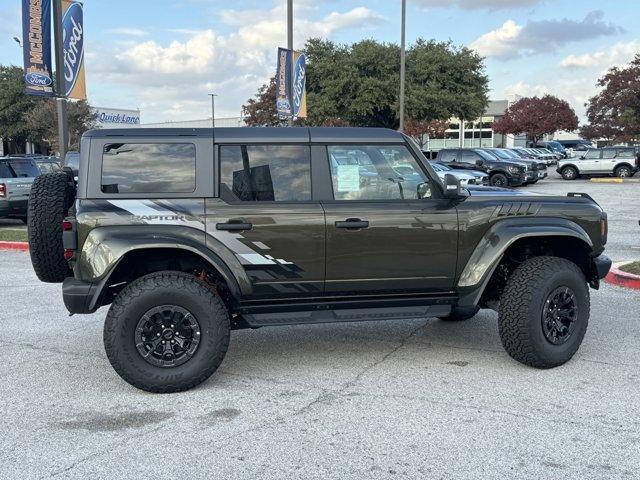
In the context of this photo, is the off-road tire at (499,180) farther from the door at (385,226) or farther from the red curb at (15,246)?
the door at (385,226)

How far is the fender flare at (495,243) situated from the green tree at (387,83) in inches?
1275

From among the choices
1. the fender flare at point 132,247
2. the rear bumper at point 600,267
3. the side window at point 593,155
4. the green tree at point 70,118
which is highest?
the green tree at point 70,118

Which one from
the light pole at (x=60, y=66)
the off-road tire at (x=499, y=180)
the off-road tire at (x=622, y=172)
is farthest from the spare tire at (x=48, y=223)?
the off-road tire at (x=622, y=172)

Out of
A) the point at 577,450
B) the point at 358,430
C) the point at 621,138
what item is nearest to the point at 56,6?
the point at 358,430

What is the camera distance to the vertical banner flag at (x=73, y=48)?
12094 mm

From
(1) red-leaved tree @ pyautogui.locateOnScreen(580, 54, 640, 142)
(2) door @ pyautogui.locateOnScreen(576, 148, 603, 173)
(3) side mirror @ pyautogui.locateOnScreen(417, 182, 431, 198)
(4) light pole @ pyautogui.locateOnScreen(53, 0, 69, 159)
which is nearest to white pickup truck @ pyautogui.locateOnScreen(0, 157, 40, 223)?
(4) light pole @ pyautogui.locateOnScreen(53, 0, 69, 159)

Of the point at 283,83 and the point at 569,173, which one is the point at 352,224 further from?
the point at 569,173

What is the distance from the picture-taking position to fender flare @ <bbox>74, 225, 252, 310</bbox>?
438cm

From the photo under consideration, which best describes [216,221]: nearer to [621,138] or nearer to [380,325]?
[380,325]

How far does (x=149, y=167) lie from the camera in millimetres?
4613

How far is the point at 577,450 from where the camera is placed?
360 centimetres

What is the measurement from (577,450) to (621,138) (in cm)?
3945

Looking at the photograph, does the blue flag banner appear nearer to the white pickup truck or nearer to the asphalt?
the white pickup truck

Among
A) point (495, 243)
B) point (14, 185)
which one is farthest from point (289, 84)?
point (495, 243)
